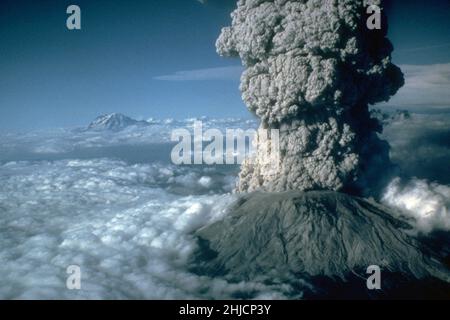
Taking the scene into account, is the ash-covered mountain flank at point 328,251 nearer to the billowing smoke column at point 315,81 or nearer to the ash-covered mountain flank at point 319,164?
the ash-covered mountain flank at point 319,164

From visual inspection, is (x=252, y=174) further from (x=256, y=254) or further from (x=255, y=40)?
(x=255, y=40)

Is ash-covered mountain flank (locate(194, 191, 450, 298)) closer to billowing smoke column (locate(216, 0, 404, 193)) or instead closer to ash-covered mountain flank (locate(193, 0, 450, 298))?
ash-covered mountain flank (locate(193, 0, 450, 298))

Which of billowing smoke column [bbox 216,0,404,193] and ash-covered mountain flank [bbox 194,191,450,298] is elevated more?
billowing smoke column [bbox 216,0,404,193]

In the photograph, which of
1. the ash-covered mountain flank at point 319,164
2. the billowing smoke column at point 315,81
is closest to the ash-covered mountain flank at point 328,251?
the ash-covered mountain flank at point 319,164

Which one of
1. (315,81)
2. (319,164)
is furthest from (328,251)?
(315,81)

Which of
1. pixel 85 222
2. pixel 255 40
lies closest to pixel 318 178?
pixel 255 40

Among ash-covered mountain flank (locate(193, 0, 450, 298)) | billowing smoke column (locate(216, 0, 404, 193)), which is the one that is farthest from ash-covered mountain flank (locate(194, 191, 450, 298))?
billowing smoke column (locate(216, 0, 404, 193))
